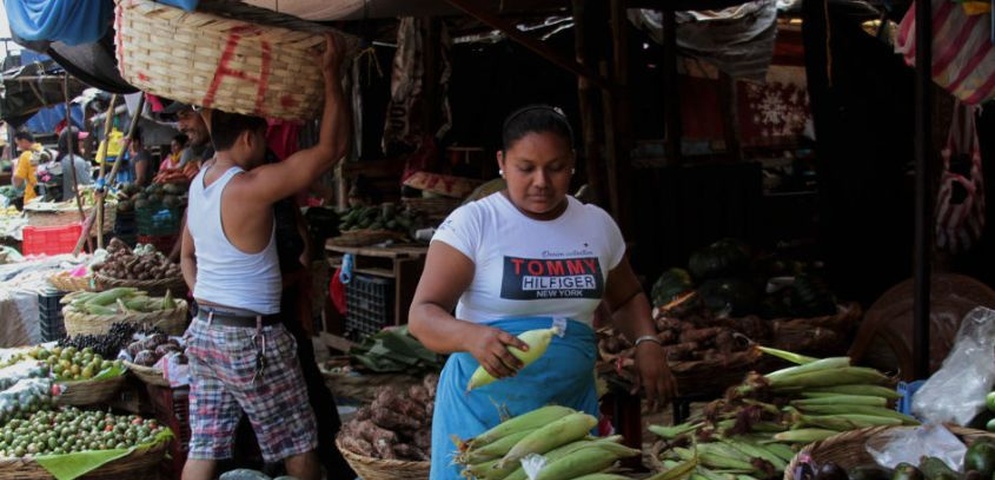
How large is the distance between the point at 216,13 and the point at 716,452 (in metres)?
2.70

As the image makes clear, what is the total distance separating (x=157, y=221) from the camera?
9898mm

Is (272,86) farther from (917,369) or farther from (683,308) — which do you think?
(917,369)

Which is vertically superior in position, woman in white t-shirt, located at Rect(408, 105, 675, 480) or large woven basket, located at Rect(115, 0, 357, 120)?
large woven basket, located at Rect(115, 0, 357, 120)

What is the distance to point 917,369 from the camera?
4.31 metres

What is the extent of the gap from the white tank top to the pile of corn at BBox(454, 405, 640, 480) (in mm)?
2116

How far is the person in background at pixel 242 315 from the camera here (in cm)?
466

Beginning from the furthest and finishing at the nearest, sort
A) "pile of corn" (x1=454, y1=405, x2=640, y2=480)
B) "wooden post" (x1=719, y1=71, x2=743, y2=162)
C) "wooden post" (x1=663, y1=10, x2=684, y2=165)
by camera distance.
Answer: "wooden post" (x1=719, y1=71, x2=743, y2=162), "wooden post" (x1=663, y1=10, x2=684, y2=165), "pile of corn" (x1=454, y1=405, x2=640, y2=480)

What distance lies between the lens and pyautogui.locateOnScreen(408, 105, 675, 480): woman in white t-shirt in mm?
3107

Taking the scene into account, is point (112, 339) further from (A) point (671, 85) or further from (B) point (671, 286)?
(A) point (671, 85)

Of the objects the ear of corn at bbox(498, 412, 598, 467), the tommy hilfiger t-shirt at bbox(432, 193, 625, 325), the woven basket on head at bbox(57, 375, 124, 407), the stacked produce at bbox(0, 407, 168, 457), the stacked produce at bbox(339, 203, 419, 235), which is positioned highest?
the tommy hilfiger t-shirt at bbox(432, 193, 625, 325)

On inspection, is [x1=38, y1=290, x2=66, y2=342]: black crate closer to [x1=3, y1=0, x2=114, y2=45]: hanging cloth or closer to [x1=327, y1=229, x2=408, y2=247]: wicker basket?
[x1=327, y1=229, x2=408, y2=247]: wicker basket

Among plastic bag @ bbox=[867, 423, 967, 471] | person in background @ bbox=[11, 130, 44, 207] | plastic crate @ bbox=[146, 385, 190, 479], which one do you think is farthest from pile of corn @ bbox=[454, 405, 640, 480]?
person in background @ bbox=[11, 130, 44, 207]

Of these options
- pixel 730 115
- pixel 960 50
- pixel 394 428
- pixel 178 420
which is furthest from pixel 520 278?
pixel 730 115

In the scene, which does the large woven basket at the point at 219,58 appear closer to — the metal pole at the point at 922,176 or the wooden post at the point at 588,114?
the metal pole at the point at 922,176
